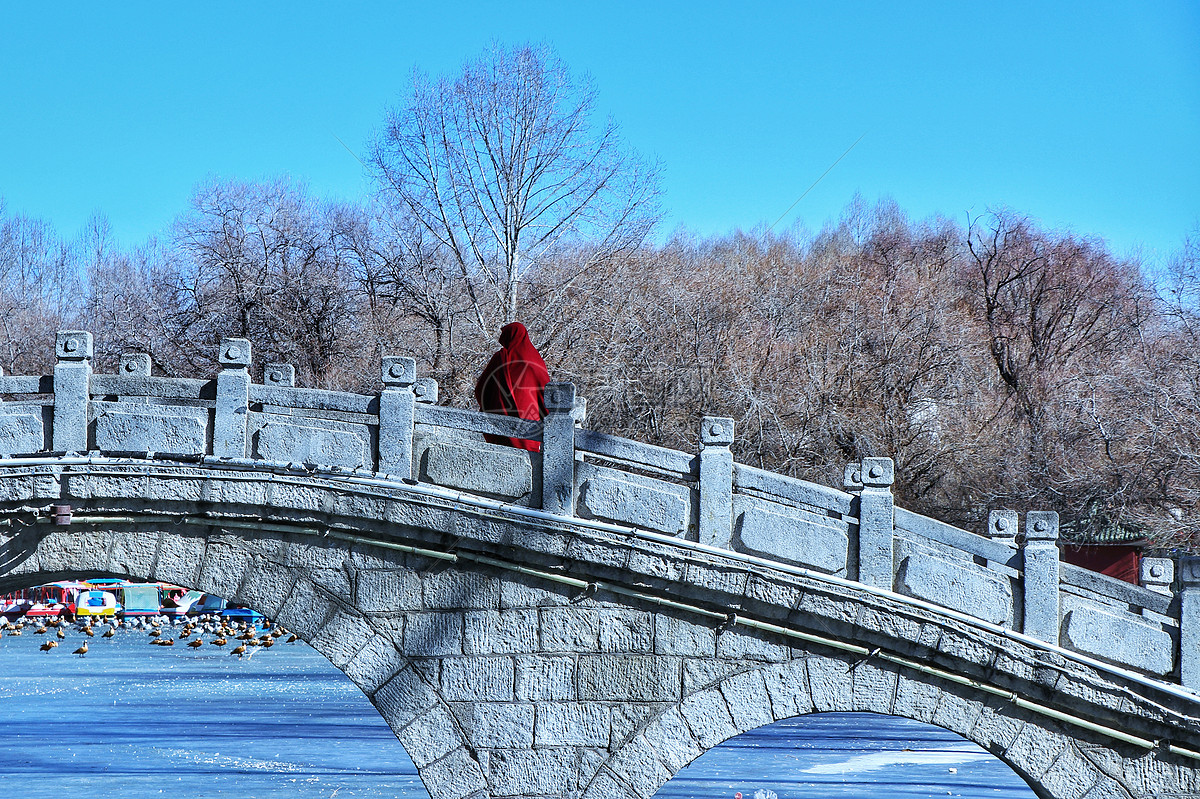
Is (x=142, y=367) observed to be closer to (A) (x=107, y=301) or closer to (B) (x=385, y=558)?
(B) (x=385, y=558)

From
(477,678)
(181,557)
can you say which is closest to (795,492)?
(477,678)

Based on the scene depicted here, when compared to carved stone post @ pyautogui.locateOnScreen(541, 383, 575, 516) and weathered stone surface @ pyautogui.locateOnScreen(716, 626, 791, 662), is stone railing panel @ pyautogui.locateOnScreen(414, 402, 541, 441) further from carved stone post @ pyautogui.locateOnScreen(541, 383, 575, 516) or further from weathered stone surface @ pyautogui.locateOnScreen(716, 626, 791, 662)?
weathered stone surface @ pyautogui.locateOnScreen(716, 626, 791, 662)

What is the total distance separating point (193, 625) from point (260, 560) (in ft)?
93.4

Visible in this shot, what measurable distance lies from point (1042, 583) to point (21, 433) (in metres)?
6.85

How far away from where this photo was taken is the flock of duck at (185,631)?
30078mm

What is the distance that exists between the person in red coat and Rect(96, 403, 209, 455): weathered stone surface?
2.03 m

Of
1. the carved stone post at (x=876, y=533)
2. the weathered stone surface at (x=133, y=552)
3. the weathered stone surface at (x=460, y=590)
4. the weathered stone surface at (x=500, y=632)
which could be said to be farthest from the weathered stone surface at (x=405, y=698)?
the carved stone post at (x=876, y=533)

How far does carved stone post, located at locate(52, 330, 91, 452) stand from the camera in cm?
765

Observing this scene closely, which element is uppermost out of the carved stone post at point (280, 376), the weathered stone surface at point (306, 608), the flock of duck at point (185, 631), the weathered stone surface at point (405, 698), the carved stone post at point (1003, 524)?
the carved stone post at point (280, 376)

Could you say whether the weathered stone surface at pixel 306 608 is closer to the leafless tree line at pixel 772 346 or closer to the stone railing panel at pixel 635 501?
the stone railing panel at pixel 635 501

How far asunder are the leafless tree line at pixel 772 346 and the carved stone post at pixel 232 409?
35.0 ft

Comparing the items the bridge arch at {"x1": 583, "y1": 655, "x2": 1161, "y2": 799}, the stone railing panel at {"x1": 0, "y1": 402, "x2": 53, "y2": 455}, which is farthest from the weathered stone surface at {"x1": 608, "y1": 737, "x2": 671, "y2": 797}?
A: the stone railing panel at {"x1": 0, "y1": 402, "x2": 53, "y2": 455}

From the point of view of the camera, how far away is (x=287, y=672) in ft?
86.5

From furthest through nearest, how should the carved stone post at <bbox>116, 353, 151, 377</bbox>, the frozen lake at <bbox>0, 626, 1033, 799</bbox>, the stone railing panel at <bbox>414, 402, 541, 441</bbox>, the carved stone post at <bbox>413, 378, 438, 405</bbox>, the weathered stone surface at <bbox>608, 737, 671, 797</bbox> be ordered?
the frozen lake at <bbox>0, 626, 1033, 799</bbox> → the carved stone post at <bbox>413, 378, 438, 405</bbox> → the stone railing panel at <bbox>414, 402, 541, 441</bbox> → the carved stone post at <bbox>116, 353, 151, 377</bbox> → the weathered stone surface at <bbox>608, 737, 671, 797</bbox>
